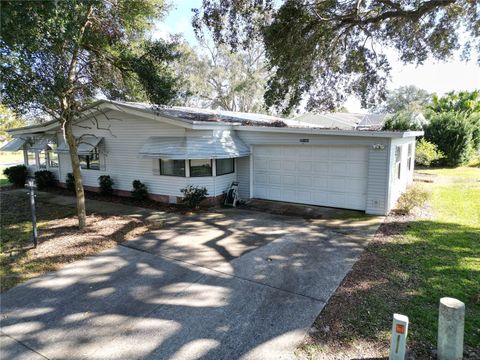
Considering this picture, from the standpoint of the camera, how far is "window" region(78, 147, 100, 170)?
13344 millimetres

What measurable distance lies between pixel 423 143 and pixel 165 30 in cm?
1831

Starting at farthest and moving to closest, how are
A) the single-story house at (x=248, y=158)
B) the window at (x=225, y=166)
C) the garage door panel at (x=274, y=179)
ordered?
the garage door panel at (x=274, y=179) → the window at (x=225, y=166) → the single-story house at (x=248, y=158)

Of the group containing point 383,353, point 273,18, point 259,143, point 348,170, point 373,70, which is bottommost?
point 383,353

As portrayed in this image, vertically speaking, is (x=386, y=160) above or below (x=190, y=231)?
above

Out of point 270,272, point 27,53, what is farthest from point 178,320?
point 27,53

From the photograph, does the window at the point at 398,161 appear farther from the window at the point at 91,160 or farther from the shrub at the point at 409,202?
the window at the point at 91,160

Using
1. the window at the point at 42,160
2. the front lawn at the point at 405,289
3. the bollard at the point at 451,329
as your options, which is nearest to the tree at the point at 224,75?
the window at the point at 42,160

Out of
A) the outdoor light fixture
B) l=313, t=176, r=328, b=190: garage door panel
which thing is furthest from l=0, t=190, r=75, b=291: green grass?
l=313, t=176, r=328, b=190: garage door panel

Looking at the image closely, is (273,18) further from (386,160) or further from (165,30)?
(386,160)

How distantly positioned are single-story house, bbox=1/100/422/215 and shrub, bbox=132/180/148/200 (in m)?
0.23

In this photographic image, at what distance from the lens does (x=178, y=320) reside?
13.7 ft

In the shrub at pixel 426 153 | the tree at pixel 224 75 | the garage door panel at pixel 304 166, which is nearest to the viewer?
the garage door panel at pixel 304 166

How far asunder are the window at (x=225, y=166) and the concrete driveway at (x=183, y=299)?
3.95 metres

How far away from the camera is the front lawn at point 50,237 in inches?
233
